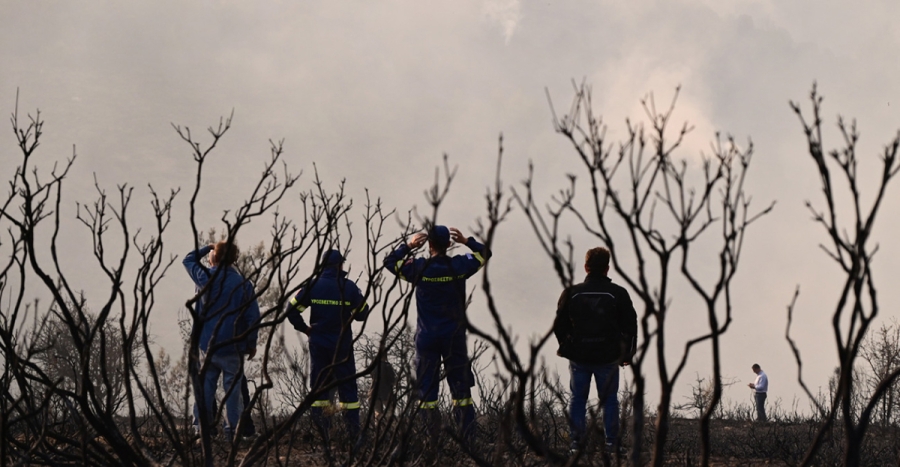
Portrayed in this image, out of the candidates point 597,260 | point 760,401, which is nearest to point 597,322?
point 597,260

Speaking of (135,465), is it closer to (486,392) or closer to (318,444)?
(318,444)

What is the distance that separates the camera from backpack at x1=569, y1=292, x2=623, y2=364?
20.0 ft

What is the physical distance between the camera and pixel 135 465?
342 centimetres

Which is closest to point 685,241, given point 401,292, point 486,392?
point 401,292

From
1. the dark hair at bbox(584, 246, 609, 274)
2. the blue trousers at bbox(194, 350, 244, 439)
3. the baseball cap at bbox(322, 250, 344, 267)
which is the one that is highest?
the dark hair at bbox(584, 246, 609, 274)

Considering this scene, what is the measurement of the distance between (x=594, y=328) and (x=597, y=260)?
49 centimetres

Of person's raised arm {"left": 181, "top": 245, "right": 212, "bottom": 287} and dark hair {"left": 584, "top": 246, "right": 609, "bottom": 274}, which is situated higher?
dark hair {"left": 584, "top": 246, "right": 609, "bottom": 274}

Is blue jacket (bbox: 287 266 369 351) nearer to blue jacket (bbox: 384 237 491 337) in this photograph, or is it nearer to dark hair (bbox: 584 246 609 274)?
blue jacket (bbox: 384 237 491 337)

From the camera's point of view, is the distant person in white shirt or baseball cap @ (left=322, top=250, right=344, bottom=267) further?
the distant person in white shirt

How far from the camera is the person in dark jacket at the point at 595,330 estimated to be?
20.0 feet

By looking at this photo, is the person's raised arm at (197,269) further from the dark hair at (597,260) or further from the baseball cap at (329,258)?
the dark hair at (597,260)

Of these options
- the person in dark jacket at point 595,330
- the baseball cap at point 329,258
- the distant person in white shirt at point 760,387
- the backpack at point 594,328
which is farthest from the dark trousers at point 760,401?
the baseball cap at point 329,258

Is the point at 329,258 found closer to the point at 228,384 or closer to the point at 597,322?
the point at 597,322

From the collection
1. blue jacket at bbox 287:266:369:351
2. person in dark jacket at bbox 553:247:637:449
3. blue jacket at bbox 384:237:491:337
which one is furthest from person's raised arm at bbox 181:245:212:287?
person in dark jacket at bbox 553:247:637:449
